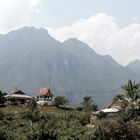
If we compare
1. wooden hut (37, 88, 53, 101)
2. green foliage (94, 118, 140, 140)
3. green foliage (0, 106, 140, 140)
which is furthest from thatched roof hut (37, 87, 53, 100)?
green foliage (94, 118, 140, 140)

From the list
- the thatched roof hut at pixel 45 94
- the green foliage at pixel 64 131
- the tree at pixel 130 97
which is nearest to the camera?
the green foliage at pixel 64 131

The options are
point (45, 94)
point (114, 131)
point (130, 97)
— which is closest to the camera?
point (114, 131)

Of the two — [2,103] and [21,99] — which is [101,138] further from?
[21,99]

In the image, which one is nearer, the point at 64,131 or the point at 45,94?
the point at 64,131

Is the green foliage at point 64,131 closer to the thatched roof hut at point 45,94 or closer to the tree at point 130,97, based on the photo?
the tree at point 130,97

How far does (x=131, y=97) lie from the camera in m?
65.1

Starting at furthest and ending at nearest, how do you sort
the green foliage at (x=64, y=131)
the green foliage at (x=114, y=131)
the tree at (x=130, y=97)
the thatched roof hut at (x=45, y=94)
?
the thatched roof hut at (x=45, y=94)
the tree at (x=130, y=97)
the green foliage at (x=114, y=131)
the green foliage at (x=64, y=131)

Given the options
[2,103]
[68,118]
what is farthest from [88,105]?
[68,118]

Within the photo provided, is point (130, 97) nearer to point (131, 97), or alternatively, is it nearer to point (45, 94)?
point (131, 97)

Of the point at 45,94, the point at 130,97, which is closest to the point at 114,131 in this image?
the point at 130,97

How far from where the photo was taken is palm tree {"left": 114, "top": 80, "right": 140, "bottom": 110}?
6400 cm

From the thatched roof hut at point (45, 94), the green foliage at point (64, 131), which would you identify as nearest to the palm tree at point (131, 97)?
the green foliage at point (64, 131)

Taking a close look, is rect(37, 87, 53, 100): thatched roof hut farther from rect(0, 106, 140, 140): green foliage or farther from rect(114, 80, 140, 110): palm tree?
rect(0, 106, 140, 140): green foliage

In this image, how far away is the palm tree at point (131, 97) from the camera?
64000 millimetres
